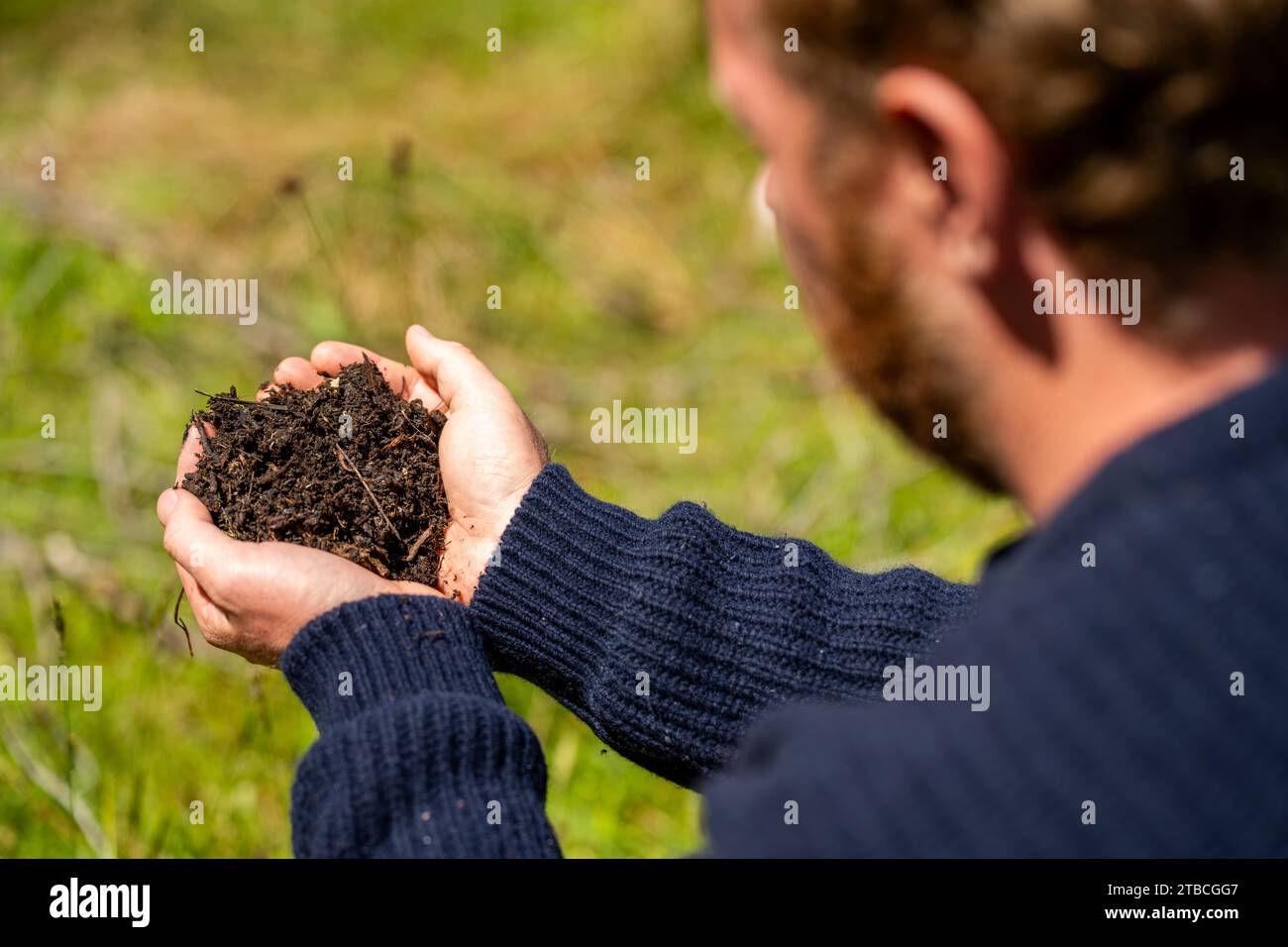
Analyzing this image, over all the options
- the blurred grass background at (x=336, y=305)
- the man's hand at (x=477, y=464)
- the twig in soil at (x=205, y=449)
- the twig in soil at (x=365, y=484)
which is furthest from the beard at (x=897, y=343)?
the blurred grass background at (x=336, y=305)

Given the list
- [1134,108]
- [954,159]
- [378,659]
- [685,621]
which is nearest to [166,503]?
[378,659]

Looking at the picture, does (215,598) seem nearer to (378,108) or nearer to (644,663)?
(644,663)

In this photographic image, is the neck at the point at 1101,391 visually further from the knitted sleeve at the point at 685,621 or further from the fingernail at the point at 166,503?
the fingernail at the point at 166,503

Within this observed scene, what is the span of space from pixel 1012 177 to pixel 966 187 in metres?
0.04

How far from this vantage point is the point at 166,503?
1.93 meters

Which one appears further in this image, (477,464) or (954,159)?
(477,464)

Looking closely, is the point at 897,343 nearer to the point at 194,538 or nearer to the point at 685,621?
the point at 685,621

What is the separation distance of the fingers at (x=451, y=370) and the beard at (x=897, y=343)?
854 mm

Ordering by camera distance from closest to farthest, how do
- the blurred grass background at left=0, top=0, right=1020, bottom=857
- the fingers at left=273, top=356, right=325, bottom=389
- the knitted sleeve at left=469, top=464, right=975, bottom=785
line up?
the knitted sleeve at left=469, top=464, right=975, bottom=785 → the fingers at left=273, top=356, right=325, bottom=389 → the blurred grass background at left=0, top=0, right=1020, bottom=857

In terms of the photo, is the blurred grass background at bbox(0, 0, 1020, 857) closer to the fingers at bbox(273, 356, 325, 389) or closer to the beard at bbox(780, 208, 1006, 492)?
the fingers at bbox(273, 356, 325, 389)

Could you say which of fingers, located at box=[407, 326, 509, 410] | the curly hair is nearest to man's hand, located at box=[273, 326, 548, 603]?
fingers, located at box=[407, 326, 509, 410]

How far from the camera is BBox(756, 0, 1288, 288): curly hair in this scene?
0.97 m

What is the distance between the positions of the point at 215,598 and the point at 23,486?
6.53ft

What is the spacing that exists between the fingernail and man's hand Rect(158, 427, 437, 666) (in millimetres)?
39
